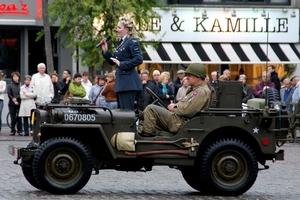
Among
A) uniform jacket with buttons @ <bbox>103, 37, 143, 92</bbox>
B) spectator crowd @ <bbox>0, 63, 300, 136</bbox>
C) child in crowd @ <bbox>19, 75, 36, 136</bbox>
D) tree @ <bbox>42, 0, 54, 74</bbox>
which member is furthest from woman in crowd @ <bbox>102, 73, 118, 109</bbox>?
tree @ <bbox>42, 0, 54, 74</bbox>

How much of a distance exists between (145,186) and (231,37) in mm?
21857

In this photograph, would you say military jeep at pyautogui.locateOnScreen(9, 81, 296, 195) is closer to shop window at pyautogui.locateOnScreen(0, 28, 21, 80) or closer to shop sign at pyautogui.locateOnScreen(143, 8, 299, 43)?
shop window at pyautogui.locateOnScreen(0, 28, 21, 80)

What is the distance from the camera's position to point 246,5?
34219mm

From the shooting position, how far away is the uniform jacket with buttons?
1259 cm

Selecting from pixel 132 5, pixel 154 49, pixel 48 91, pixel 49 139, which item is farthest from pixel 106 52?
pixel 154 49

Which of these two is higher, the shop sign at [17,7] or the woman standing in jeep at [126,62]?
the shop sign at [17,7]

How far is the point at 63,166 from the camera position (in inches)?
450

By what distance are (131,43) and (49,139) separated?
77.1 inches

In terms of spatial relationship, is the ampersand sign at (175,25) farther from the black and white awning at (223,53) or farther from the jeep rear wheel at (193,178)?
the jeep rear wheel at (193,178)

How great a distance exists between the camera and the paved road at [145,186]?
11.6m

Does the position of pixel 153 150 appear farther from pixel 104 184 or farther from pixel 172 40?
pixel 172 40

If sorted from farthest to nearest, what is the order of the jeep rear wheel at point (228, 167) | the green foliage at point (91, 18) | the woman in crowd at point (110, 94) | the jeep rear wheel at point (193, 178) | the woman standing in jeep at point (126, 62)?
the green foliage at point (91, 18), the woman in crowd at point (110, 94), the woman standing in jeep at point (126, 62), the jeep rear wheel at point (193, 178), the jeep rear wheel at point (228, 167)

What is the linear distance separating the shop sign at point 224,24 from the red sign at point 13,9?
16.0 feet

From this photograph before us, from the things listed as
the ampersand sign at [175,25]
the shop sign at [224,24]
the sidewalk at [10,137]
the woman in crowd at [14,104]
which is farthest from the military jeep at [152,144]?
the ampersand sign at [175,25]
